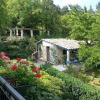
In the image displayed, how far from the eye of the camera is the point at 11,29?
148ft

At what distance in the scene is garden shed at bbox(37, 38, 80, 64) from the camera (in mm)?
29766

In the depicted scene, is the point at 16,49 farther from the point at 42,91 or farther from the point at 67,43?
the point at 42,91

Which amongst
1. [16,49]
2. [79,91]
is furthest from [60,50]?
[79,91]

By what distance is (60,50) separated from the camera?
31312 mm

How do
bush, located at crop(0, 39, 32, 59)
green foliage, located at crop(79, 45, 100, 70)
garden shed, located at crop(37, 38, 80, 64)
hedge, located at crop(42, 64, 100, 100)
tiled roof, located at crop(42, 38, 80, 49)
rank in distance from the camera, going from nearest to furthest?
hedge, located at crop(42, 64, 100, 100) < green foliage, located at crop(79, 45, 100, 70) < garden shed, located at crop(37, 38, 80, 64) < tiled roof, located at crop(42, 38, 80, 49) < bush, located at crop(0, 39, 32, 59)

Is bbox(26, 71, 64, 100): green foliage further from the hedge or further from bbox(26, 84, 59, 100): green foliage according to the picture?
the hedge

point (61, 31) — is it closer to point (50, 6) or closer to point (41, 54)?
point (50, 6)

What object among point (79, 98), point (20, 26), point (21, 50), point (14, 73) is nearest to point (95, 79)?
point (79, 98)

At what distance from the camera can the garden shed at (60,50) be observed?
29766 millimetres

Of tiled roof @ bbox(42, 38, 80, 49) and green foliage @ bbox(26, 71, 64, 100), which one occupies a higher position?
tiled roof @ bbox(42, 38, 80, 49)

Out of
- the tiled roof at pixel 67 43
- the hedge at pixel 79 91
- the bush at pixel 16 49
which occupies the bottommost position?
the hedge at pixel 79 91

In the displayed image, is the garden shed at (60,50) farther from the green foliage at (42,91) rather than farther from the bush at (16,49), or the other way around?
the green foliage at (42,91)

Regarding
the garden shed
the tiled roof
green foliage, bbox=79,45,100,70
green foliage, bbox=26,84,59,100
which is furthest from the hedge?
the tiled roof

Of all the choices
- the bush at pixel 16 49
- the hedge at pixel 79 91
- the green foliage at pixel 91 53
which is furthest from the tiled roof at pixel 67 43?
the hedge at pixel 79 91
